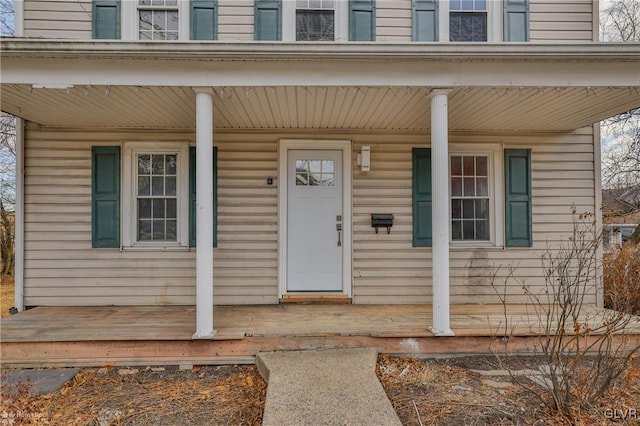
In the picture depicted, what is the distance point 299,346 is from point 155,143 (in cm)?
312

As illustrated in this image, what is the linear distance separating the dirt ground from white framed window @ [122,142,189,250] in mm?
1752

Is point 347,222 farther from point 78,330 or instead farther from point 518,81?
point 78,330

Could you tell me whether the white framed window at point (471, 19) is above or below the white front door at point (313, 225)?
above

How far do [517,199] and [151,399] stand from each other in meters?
4.63

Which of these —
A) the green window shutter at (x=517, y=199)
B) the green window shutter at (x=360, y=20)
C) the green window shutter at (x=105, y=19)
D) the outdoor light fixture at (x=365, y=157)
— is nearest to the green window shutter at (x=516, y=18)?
the green window shutter at (x=517, y=199)

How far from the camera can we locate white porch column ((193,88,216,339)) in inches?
127

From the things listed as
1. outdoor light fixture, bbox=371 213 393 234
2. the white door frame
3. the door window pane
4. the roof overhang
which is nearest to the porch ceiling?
the roof overhang

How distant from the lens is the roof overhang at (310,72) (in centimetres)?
311

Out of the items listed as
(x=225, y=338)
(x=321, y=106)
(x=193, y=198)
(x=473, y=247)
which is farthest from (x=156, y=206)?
(x=473, y=247)

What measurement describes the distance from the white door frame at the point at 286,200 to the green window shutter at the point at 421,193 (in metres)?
0.85

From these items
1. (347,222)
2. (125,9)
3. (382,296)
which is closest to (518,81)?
(347,222)

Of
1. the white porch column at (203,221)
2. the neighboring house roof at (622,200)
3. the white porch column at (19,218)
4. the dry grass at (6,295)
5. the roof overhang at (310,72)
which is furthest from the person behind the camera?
the neighboring house roof at (622,200)

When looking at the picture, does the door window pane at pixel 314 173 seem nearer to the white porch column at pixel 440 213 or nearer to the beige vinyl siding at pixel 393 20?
the white porch column at pixel 440 213

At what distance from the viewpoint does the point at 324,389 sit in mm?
2555
